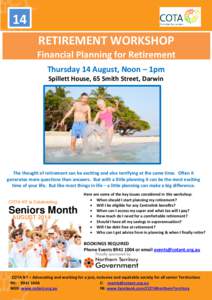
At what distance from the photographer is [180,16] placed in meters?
4.95

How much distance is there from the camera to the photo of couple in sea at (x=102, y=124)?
4898mm

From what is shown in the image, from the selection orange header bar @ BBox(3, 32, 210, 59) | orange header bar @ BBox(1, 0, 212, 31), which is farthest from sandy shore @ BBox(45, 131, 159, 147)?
orange header bar @ BBox(1, 0, 212, 31)

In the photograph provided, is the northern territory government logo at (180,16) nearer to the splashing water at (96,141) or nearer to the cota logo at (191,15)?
the cota logo at (191,15)

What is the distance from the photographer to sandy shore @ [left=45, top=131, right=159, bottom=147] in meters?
4.90

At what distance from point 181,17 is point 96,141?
1.09 meters

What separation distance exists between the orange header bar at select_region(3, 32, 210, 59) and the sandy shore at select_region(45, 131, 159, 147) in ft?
1.83

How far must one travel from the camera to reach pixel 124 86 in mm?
4930

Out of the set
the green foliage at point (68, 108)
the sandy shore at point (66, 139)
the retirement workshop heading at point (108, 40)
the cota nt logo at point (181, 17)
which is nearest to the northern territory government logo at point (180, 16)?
the cota nt logo at point (181, 17)

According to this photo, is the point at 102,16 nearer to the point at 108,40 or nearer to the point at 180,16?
the point at 108,40

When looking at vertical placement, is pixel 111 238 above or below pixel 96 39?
below

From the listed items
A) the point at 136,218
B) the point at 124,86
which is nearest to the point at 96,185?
the point at 136,218

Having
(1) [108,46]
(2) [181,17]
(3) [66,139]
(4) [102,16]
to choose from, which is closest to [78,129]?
(3) [66,139]

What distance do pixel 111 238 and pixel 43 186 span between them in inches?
24.2

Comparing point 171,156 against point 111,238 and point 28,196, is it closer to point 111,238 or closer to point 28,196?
point 111,238
